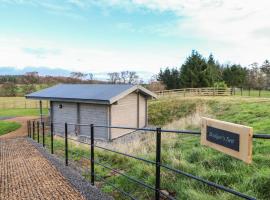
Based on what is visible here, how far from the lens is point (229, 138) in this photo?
2.04 meters

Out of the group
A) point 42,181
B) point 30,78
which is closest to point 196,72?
point 30,78

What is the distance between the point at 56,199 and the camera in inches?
162

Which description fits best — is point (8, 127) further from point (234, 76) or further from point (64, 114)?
point (234, 76)

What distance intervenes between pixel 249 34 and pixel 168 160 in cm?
1696

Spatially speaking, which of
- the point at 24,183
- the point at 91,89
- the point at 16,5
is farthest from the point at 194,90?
the point at 24,183

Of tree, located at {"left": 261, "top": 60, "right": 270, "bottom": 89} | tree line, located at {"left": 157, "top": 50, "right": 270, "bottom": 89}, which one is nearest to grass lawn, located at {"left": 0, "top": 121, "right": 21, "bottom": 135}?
tree line, located at {"left": 157, "top": 50, "right": 270, "bottom": 89}

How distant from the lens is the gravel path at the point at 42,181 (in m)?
4.29

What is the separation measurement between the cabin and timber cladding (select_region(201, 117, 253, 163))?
467 inches

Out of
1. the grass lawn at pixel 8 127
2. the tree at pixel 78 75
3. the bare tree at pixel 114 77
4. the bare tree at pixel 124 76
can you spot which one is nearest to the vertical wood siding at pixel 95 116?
the grass lawn at pixel 8 127

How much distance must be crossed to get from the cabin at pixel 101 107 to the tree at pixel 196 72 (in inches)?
749

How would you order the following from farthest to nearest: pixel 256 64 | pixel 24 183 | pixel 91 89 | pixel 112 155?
1. pixel 256 64
2. pixel 91 89
3. pixel 112 155
4. pixel 24 183

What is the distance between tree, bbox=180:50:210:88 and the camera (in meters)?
36.0

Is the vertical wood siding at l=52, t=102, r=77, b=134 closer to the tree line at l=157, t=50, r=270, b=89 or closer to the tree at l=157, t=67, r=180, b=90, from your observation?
the tree line at l=157, t=50, r=270, b=89

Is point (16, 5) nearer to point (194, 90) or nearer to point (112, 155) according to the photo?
point (112, 155)
